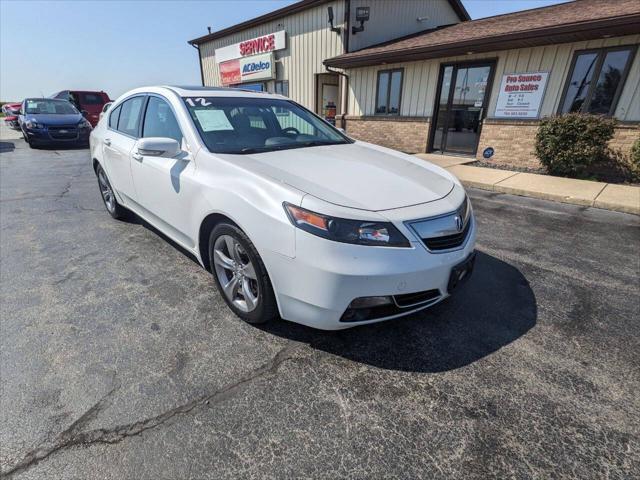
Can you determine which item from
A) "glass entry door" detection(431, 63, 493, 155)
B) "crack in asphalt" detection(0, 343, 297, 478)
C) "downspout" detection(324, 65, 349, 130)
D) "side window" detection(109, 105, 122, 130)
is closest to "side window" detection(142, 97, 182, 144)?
"side window" detection(109, 105, 122, 130)

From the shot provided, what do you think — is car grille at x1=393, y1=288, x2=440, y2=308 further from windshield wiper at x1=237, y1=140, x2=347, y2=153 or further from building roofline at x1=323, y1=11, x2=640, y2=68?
building roofline at x1=323, y1=11, x2=640, y2=68

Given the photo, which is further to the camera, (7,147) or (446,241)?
(7,147)

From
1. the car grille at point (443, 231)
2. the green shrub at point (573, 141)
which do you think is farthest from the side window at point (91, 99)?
the car grille at point (443, 231)

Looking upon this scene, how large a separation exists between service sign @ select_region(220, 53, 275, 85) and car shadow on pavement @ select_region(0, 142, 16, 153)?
377 inches

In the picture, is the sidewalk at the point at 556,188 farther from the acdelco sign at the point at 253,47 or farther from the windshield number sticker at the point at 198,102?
the acdelco sign at the point at 253,47

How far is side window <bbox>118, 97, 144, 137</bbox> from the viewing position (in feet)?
11.3

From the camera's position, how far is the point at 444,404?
5.95 feet

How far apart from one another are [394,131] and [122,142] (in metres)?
8.71

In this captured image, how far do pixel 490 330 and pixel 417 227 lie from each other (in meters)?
1.08

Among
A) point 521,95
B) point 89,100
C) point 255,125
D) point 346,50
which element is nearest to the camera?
point 255,125

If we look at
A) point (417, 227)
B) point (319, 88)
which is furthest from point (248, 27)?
point (417, 227)

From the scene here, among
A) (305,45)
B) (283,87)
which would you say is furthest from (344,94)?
(283,87)

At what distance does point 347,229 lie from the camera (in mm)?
1812

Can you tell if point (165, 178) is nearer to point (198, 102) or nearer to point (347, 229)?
point (198, 102)
